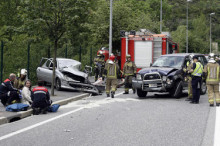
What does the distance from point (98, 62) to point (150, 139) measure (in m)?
13.8

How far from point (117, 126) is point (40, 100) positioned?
2.96 m

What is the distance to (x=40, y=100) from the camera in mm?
10922

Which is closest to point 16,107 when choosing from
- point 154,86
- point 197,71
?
point 154,86

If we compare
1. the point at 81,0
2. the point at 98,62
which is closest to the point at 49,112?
the point at 81,0

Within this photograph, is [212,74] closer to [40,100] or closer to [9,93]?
[40,100]

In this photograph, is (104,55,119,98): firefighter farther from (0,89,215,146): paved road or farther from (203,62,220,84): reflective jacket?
(203,62,220,84): reflective jacket

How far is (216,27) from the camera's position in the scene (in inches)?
5630

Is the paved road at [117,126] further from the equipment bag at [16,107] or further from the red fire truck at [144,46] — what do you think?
the red fire truck at [144,46]

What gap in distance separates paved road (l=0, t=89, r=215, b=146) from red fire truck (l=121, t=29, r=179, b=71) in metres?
9.06

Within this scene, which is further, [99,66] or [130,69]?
[99,66]

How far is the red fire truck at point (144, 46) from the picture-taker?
21.7m

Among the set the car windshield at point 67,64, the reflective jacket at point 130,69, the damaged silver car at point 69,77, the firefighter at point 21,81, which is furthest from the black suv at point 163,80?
the firefighter at point 21,81

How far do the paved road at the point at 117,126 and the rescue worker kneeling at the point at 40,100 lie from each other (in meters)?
0.35

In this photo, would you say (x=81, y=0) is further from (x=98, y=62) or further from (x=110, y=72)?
(x=98, y=62)
